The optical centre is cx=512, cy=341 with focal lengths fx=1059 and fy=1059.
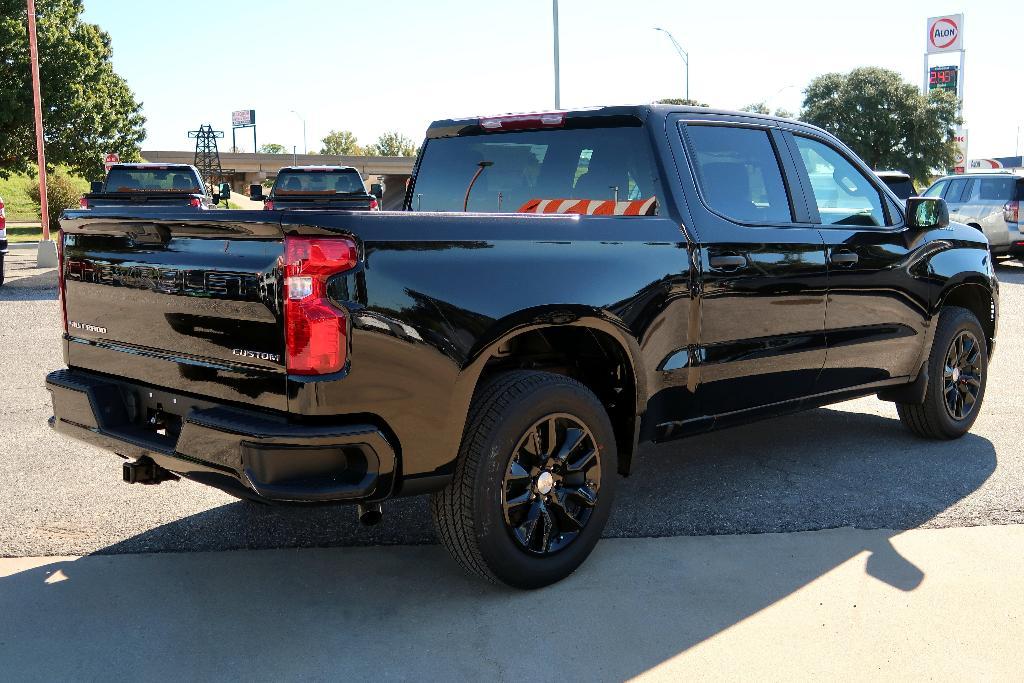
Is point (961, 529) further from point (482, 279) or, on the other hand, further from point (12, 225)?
point (12, 225)

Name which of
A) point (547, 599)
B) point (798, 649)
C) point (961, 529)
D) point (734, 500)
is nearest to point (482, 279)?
point (547, 599)

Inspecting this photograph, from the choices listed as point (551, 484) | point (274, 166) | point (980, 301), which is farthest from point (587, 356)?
point (274, 166)

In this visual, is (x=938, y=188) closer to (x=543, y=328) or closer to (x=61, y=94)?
(x=543, y=328)

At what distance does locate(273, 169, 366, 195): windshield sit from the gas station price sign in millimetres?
65264

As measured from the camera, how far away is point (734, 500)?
5.16m

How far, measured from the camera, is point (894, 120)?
58594 mm

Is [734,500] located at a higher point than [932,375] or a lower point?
lower

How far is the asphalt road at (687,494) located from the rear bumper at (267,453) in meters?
0.99

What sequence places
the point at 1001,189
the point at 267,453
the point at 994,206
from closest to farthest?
the point at 267,453, the point at 994,206, the point at 1001,189

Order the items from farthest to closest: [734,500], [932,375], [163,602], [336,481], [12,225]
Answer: [12,225]
[932,375]
[734,500]
[163,602]
[336,481]

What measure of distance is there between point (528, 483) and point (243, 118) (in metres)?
145

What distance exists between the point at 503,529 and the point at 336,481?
726 mm

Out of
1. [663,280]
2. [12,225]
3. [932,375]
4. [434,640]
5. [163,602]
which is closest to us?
[434,640]

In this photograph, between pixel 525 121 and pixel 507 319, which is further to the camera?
pixel 525 121
